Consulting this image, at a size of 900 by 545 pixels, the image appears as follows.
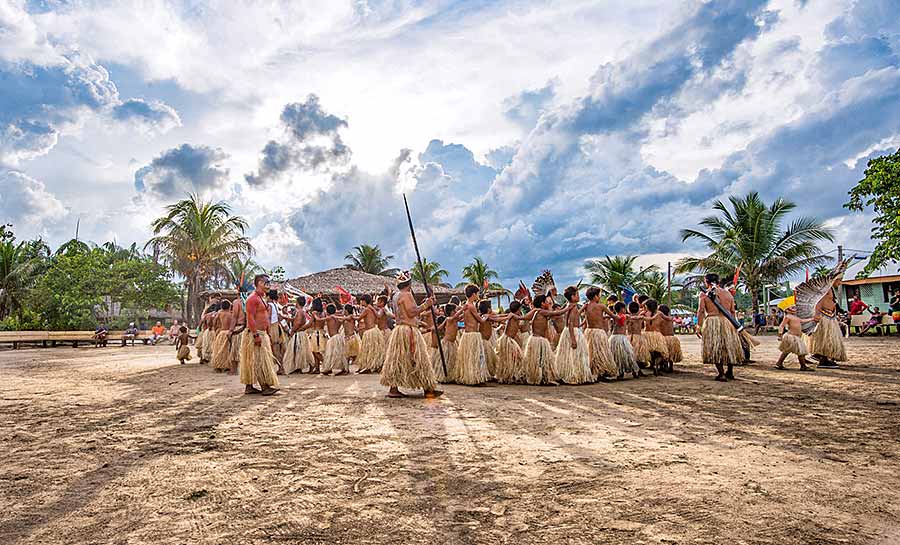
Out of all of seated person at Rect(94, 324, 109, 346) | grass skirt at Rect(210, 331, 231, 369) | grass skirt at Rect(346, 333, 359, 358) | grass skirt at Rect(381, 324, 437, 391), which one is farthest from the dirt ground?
seated person at Rect(94, 324, 109, 346)

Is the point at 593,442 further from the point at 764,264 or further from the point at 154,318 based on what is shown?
the point at 154,318

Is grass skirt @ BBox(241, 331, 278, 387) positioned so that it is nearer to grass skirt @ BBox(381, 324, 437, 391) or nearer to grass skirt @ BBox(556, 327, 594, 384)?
grass skirt @ BBox(381, 324, 437, 391)

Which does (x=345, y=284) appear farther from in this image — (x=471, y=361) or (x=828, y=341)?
(x=828, y=341)

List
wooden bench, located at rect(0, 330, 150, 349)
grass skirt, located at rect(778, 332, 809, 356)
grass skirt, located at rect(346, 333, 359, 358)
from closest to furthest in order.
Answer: grass skirt, located at rect(778, 332, 809, 356) → grass skirt, located at rect(346, 333, 359, 358) → wooden bench, located at rect(0, 330, 150, 349)

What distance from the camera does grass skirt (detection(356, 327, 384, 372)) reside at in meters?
10.7

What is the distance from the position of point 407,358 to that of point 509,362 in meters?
2.30

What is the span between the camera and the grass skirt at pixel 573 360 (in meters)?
8.38

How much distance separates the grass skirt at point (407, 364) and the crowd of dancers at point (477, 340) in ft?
0.04

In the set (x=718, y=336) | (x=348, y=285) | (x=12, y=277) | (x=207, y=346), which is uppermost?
(x=12, y=277)

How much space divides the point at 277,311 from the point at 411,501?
8672 mm

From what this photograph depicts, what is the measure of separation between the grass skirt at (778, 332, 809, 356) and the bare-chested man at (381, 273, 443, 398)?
248 inches

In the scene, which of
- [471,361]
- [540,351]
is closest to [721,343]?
[540,351]

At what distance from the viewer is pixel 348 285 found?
2434 cm

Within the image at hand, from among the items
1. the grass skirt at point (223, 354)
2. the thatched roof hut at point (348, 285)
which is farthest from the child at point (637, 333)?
the thatched roof hut at point (348, 285)
